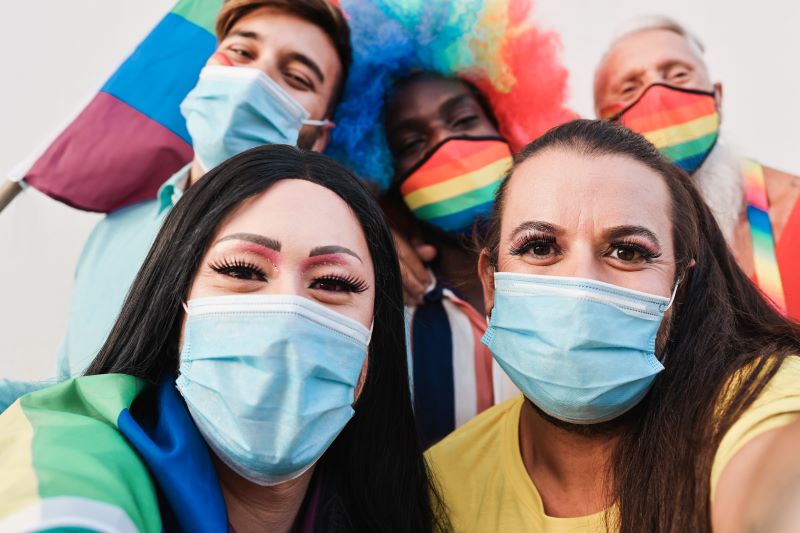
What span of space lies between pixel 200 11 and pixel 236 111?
1.33m

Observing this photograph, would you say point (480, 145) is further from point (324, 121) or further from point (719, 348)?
point (719, 348)

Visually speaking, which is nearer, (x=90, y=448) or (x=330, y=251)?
(x=90, y=448)

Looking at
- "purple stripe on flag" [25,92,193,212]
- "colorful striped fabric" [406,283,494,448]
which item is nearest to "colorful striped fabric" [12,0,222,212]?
"purple stripe on flag" [25,92,193,212]

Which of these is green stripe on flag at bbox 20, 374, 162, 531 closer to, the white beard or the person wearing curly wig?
the person wearing curly wig

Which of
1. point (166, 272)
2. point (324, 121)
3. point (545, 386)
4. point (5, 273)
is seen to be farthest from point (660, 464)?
point (5, 273)

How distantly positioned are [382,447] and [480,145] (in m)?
1.62

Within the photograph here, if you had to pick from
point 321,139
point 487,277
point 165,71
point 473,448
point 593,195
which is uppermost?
point 165,71

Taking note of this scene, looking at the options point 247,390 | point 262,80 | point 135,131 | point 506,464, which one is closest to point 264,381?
point 247,390

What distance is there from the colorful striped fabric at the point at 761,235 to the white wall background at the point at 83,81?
0.47 metres

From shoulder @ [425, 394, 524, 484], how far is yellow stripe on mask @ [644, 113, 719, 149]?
4.62 ft

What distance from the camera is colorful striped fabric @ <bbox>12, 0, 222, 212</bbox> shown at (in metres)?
3.85

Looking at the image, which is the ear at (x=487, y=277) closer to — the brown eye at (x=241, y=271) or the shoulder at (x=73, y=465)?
the brown eye at (x=241, y=271)

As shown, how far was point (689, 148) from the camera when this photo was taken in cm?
361

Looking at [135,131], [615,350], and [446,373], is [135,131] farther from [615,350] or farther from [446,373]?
[615,350]
